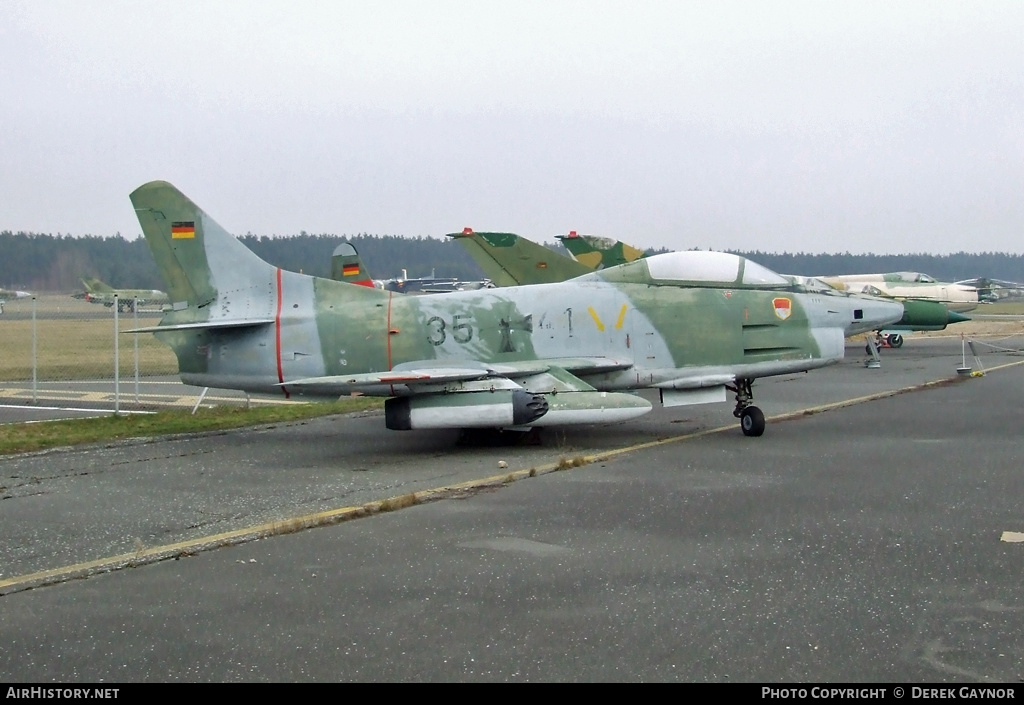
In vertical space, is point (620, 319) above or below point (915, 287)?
below

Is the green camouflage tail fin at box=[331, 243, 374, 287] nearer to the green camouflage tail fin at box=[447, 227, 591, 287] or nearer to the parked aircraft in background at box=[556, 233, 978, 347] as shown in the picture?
the green camouflage tail fin at box=[447, 227, 591, 287]

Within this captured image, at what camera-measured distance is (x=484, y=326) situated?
1284cm

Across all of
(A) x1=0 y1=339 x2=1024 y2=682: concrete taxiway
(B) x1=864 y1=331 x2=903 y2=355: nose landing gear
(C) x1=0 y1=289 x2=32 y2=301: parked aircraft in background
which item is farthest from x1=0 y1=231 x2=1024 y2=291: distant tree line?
(B) x1=864 y1=331 x2=903 y2=355: nose landing gear

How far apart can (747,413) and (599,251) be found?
13.9 meters

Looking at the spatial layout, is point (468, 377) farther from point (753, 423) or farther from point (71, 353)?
point (71, 353)

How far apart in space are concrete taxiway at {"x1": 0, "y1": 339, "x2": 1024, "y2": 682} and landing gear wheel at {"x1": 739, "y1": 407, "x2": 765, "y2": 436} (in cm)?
62

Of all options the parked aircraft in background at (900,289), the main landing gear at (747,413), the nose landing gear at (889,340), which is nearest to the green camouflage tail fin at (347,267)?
the parked aircraft in background at (900,289)

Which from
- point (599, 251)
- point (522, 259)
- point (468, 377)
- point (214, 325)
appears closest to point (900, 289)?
point (599, 251)

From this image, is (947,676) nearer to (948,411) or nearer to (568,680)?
(568,680)

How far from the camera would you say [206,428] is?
14141mm

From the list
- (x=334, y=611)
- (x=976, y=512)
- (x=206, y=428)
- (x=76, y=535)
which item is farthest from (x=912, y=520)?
(x=206, y=428)

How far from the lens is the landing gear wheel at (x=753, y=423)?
12.4 m

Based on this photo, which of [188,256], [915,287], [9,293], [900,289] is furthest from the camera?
[915,287]
